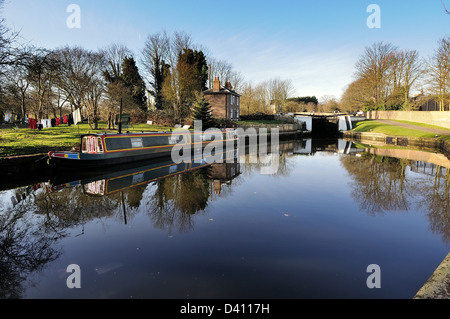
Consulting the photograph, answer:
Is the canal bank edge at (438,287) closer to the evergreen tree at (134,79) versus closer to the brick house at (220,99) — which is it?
the brick house at (220,99)

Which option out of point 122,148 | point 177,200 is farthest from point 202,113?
point 177,200

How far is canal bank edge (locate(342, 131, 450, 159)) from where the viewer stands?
1874 centimetres

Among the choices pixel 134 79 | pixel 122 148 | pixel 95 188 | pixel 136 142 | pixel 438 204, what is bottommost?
pixel 438 204

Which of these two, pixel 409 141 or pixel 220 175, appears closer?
pixel 220 175

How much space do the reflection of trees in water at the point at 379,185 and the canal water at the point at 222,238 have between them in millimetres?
70

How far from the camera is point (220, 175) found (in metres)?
11.2

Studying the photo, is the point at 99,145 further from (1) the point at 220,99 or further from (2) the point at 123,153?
(1) the point at 220,99

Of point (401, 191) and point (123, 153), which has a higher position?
point (123, 153)

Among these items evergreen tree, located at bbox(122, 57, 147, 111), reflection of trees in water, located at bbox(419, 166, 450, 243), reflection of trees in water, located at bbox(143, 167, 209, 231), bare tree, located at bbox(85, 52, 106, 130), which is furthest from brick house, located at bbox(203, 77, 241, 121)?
reflection of trees in water, located at bbox(419, 166, 450, 243)

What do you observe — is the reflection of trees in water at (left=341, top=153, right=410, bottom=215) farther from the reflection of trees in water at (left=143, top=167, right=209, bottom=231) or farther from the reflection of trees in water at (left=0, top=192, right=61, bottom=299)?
the reflection of trees in water at (left=0, top=192, right=61, bottom=299)

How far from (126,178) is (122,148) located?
2757mm

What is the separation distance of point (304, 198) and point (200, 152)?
11.4 m

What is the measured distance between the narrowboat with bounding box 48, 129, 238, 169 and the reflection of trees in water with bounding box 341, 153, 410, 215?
9888 millimetres
